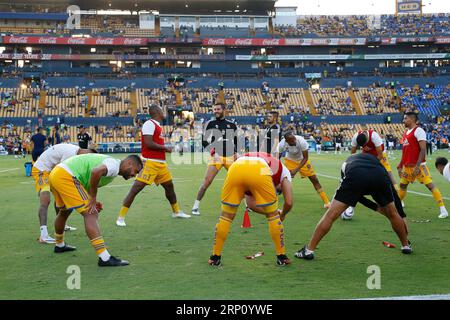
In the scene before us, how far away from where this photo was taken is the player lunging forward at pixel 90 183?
6316 millimetres

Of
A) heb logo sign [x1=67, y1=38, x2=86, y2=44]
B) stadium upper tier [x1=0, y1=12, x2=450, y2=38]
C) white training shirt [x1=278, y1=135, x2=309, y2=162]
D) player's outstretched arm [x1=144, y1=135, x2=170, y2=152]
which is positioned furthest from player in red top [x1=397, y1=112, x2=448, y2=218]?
heb logo sign [x1=67, y1=38, x2=86, y2=44]

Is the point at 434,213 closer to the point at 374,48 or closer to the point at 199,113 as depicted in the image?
the point at 199,113

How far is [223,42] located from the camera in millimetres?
71125

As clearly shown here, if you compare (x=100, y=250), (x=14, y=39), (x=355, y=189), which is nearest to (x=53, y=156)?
(x=100, y=250)

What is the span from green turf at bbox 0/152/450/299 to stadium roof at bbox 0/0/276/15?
65.4 metres

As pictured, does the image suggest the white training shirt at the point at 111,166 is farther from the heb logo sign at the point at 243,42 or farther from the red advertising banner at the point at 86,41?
the heb logo sign at the point at 243,42

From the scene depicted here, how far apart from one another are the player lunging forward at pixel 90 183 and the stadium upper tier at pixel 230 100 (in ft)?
165

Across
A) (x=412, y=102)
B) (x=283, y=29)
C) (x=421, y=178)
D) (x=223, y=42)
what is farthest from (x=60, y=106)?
(x=421, y=178)

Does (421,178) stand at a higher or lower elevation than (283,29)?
lower

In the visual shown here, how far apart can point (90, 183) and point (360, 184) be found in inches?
136

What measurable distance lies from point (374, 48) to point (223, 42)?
22.6 m

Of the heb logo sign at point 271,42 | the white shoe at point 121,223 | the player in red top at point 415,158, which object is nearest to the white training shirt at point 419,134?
the player in red top at point 415,158

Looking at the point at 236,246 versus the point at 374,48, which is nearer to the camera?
the point at 236,246
